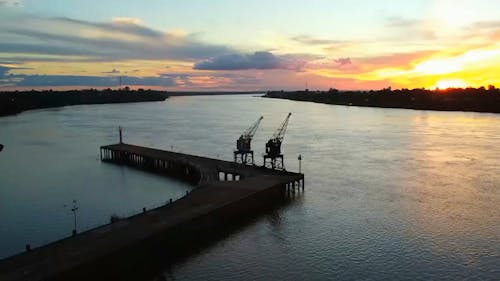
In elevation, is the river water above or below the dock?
below

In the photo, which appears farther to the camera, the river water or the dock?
the river water

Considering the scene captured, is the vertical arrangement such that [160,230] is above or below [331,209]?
above

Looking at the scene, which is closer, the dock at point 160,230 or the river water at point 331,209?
the dock at point 160,230

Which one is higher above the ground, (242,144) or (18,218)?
(242,144)

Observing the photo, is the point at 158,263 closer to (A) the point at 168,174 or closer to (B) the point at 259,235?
(B) the point at 259,235

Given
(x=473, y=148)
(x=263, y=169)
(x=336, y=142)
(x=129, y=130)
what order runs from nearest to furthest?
1. (x=263, y=169)
2. (x=473, y=148)
3. (x=336, y=142)
4. (x=129, y=130)

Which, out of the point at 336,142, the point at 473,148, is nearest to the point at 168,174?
the point at 336,142

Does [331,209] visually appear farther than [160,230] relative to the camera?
Yes

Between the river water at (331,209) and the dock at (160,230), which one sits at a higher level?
the dock at (160,230)
